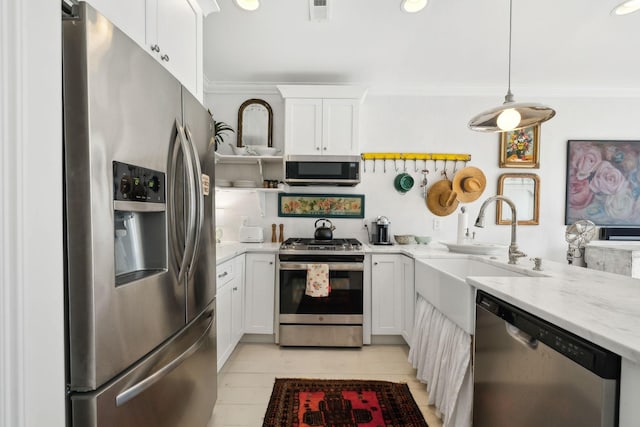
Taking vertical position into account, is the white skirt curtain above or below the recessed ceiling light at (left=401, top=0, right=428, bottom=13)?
below

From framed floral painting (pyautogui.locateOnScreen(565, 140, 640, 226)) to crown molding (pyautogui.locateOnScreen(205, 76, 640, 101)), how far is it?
0.53m

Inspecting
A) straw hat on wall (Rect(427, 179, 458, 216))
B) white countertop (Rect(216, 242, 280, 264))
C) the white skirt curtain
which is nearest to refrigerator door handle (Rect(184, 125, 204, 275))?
white countertop (Rect(216, 242, 280, 264))

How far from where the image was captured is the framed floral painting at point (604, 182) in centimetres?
336

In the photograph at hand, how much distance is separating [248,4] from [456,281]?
211 centimetres

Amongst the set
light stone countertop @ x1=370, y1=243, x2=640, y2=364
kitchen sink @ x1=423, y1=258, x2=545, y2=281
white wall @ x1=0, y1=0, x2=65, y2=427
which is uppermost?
white wall @ x1=0, y1=0, x2=65, y2=427

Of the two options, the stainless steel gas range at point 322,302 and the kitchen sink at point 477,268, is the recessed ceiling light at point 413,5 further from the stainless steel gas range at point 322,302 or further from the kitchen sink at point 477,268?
the stainless steel gas range at point 322,302

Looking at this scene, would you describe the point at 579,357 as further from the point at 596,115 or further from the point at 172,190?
the point at 596,115

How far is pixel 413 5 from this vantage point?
1.98 m

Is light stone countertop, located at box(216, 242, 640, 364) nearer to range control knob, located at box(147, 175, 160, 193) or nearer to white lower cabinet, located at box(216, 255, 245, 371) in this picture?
range control knob, located at box(147, 175, 160, 193)

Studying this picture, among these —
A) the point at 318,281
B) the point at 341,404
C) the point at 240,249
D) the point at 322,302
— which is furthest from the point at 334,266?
the point at 341,404

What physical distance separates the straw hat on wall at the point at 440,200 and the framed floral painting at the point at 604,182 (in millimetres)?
1276

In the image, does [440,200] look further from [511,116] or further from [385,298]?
[511,116]

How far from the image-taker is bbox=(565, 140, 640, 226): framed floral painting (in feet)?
11.0

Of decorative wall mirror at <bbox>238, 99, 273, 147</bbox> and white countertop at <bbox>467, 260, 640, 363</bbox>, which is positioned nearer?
white countertop at <bbox>467, 260, 640, 363</bbox>
